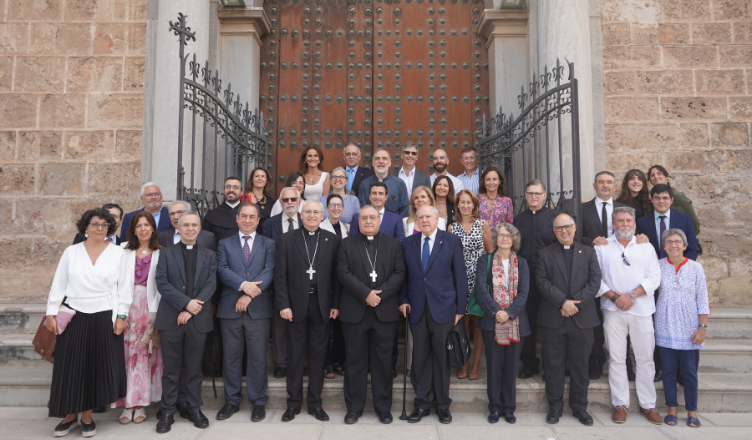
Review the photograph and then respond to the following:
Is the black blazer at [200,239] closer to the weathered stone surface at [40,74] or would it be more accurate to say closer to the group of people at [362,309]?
the group of people at [362,309]

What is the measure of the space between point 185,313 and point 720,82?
23.2 feet

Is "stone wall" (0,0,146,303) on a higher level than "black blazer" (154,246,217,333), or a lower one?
higher

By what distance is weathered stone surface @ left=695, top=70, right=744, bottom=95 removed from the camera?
6691 millimetres

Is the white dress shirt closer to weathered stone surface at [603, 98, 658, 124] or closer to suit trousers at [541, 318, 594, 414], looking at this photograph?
suit trousers at [541, 318, 594, 414]

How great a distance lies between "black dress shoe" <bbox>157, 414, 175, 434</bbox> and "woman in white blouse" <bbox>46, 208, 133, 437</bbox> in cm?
39

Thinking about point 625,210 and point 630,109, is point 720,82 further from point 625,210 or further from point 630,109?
point 625,210

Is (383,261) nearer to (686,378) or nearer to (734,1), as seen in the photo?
(686,378)

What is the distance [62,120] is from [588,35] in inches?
273

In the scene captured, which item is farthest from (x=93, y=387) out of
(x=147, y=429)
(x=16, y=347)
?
(x=16, y=347)

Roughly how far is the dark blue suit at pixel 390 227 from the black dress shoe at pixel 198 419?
6.52 ft

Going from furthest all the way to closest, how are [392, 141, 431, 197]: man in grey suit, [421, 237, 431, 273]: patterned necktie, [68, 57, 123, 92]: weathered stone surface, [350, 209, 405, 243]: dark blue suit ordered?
1. [68, 57, 123, 92]: weathered stone surface
2. [392, 141, 431, 197]: man in grey suit
3. [350, 209, 405, 243]: dark blue suit
4. [421, 237, 431, 273]: patterned necktie

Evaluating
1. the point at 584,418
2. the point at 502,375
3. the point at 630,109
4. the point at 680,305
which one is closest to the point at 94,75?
the point at 502,375

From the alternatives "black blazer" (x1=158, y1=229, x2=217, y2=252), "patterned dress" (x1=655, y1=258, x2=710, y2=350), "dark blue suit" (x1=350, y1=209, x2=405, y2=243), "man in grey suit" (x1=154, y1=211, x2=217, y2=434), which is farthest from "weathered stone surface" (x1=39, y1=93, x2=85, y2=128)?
"patterned dress" (x1=655, y1=258, x2=710, y2=350)

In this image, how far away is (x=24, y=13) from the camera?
22.6 ft
